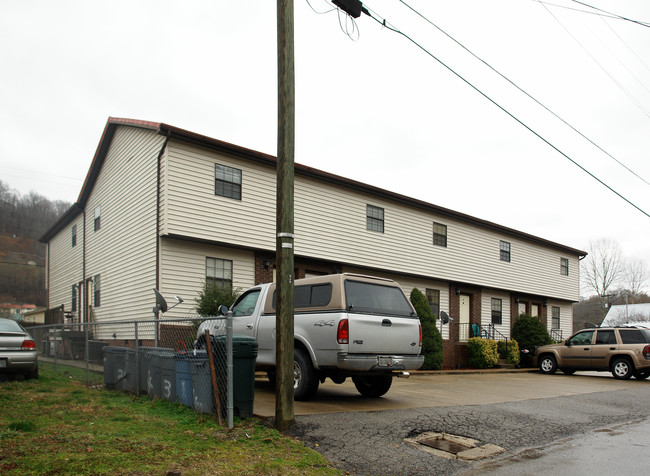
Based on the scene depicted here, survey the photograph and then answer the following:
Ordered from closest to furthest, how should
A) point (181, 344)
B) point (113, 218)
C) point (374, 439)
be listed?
point (374, 439)
point (181, 344)
point (113, 218)

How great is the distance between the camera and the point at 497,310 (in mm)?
27750

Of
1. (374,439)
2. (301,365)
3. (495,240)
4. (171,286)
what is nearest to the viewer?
(374,439)

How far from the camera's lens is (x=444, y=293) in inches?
980

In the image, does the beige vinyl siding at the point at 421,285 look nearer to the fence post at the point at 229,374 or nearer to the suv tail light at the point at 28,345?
the suv tail light at the point at 28,345

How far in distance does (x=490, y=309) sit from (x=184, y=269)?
16654 millimetres

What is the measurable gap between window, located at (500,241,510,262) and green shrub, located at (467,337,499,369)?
5.53 metres

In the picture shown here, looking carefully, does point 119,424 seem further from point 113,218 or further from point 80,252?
point 80,252

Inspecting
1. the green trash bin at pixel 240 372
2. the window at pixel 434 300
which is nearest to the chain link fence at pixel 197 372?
the green trash bin at pixel 240 372

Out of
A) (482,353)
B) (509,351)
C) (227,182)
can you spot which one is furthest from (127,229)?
(509,351)

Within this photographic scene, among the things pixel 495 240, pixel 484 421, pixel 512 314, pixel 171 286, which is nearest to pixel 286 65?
pixel 484 421

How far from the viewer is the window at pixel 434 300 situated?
24.1 m

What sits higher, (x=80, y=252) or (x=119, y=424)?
(x=80, y=252)

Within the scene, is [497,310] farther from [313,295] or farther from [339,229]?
[313,295]

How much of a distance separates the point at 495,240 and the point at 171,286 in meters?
16.9
